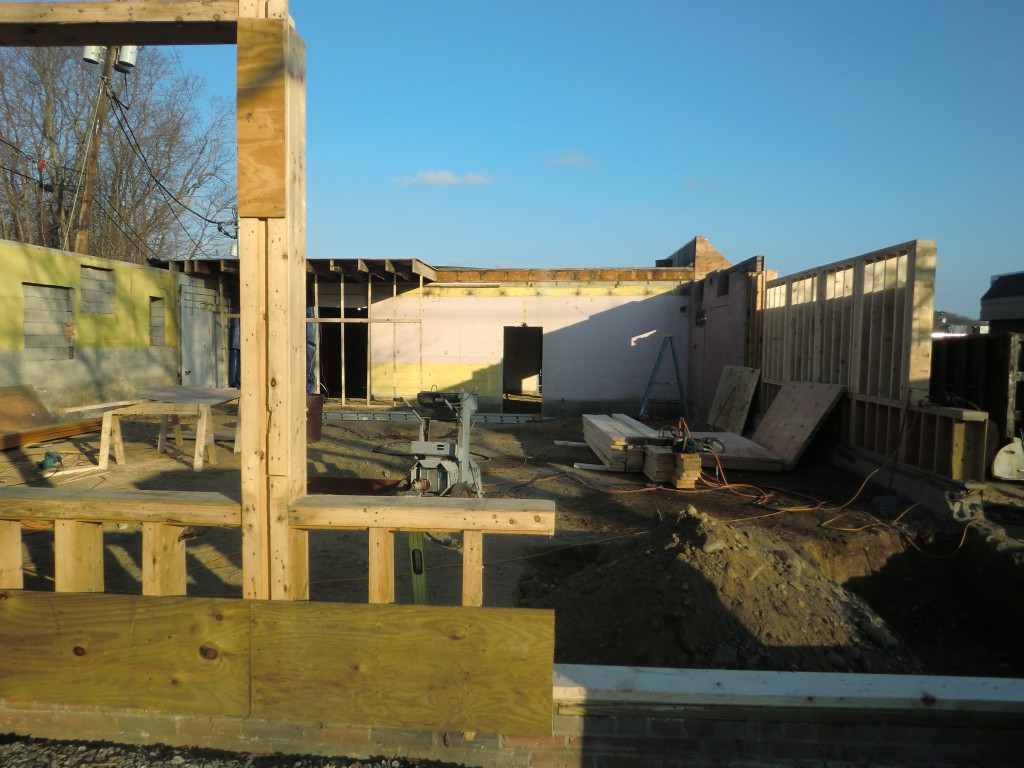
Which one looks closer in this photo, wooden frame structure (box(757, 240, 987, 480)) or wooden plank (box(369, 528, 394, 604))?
wooden plank (box(369, 528, 394, 604))

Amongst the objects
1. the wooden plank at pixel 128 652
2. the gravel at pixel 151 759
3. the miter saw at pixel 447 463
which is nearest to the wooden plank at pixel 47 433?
the miter saw at pixel 447 463

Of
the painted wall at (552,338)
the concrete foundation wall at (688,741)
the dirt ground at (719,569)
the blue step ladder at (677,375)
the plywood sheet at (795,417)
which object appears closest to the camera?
the concrete foundation wall at (688,741)

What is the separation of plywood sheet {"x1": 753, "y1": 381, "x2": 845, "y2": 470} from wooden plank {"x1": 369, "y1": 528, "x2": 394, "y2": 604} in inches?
345

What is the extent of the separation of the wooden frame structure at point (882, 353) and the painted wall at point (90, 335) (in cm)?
1419

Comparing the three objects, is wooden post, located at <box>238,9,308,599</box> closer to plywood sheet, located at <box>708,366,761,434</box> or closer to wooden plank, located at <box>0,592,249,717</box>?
wooden plank, located at <box>0,592,249,717</box>

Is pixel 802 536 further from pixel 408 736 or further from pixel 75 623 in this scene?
pixel 75 623

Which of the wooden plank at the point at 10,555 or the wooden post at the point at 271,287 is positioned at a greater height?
the wooden post at the point at 271,287

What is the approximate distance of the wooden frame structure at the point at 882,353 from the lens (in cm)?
799

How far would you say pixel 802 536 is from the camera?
22.9 ft

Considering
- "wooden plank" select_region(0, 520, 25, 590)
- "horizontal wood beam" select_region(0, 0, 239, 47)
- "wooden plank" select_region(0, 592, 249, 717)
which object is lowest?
"wooden plank" select_region(0, 592, 249, 717)

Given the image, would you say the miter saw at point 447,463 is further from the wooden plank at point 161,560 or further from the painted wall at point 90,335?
the painted wall at point 90,335

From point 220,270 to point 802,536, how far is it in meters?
17.3

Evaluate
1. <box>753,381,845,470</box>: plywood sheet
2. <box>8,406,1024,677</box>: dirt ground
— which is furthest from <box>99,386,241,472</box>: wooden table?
<box>753,381,845,470</box>: plywood sheet

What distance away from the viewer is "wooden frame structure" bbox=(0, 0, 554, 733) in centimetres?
295
